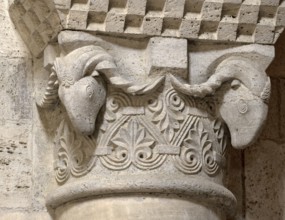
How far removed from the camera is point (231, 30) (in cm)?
264

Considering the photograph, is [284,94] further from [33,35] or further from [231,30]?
[33,35]

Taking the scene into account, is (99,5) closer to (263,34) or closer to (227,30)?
(227,30)

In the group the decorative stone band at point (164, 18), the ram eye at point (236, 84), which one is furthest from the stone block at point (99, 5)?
the ram eye at point (236, 84)

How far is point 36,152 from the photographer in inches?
109

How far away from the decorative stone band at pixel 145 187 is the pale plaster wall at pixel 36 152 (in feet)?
0.57

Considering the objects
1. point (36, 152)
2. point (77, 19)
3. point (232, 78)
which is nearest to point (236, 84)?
point (232, 78)

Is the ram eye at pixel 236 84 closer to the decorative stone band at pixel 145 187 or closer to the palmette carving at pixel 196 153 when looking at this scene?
the palmette carving at pixel 196 153

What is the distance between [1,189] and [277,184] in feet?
3.12

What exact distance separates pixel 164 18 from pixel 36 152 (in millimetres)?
626

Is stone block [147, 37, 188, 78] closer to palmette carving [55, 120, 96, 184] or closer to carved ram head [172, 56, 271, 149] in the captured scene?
carved ram head [172, 56, 271, 149]

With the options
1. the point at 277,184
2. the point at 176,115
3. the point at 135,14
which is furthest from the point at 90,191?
the point at 277,184

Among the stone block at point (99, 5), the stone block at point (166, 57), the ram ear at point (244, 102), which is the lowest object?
the ram ear at point (244, 102)

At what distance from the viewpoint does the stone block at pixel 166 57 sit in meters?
2.57

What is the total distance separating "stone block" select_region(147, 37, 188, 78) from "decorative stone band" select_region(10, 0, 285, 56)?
3 centimetres
